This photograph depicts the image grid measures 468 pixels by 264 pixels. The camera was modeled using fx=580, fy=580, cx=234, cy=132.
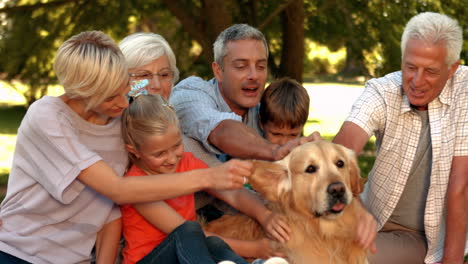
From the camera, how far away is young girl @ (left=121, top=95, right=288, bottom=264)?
116 inches

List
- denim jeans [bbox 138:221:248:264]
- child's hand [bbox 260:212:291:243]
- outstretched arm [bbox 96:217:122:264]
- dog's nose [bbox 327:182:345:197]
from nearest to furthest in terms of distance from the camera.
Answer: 1. denim jeans [bbox 138:221:248:264]
2. dog's nose [bbox 327:182:345:197]
3. outstretched arm [bbox 96:217:122:264]
4. child's hand [bbox 260:212:291:243]

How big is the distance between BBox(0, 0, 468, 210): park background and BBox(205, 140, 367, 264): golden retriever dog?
110 inches

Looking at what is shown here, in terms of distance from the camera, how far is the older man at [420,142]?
11.7 ft

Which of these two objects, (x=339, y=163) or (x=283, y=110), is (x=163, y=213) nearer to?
(x=339, y=163)

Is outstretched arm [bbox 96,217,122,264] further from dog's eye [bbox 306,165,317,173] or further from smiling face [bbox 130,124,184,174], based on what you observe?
dog's eye [bbox 306,165,317,173]

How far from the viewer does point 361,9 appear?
21.1 ft

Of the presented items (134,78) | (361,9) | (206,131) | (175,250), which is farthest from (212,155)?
(361,9)

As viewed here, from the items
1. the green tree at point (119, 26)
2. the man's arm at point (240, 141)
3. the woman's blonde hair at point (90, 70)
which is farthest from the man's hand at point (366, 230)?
the green tree at point (119, 26)

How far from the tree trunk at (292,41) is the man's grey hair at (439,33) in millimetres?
3078

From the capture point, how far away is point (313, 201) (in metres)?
3.19

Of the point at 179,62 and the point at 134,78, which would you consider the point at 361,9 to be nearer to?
the point at 179,62

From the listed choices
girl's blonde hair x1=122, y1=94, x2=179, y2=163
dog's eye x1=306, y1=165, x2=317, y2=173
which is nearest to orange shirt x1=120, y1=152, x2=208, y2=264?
girl's blonde hair x1=122, y1=94, x2=179, y2=163

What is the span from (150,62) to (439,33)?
179 cm

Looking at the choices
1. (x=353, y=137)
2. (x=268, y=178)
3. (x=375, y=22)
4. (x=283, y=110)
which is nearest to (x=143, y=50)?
(x=283, y=110)
